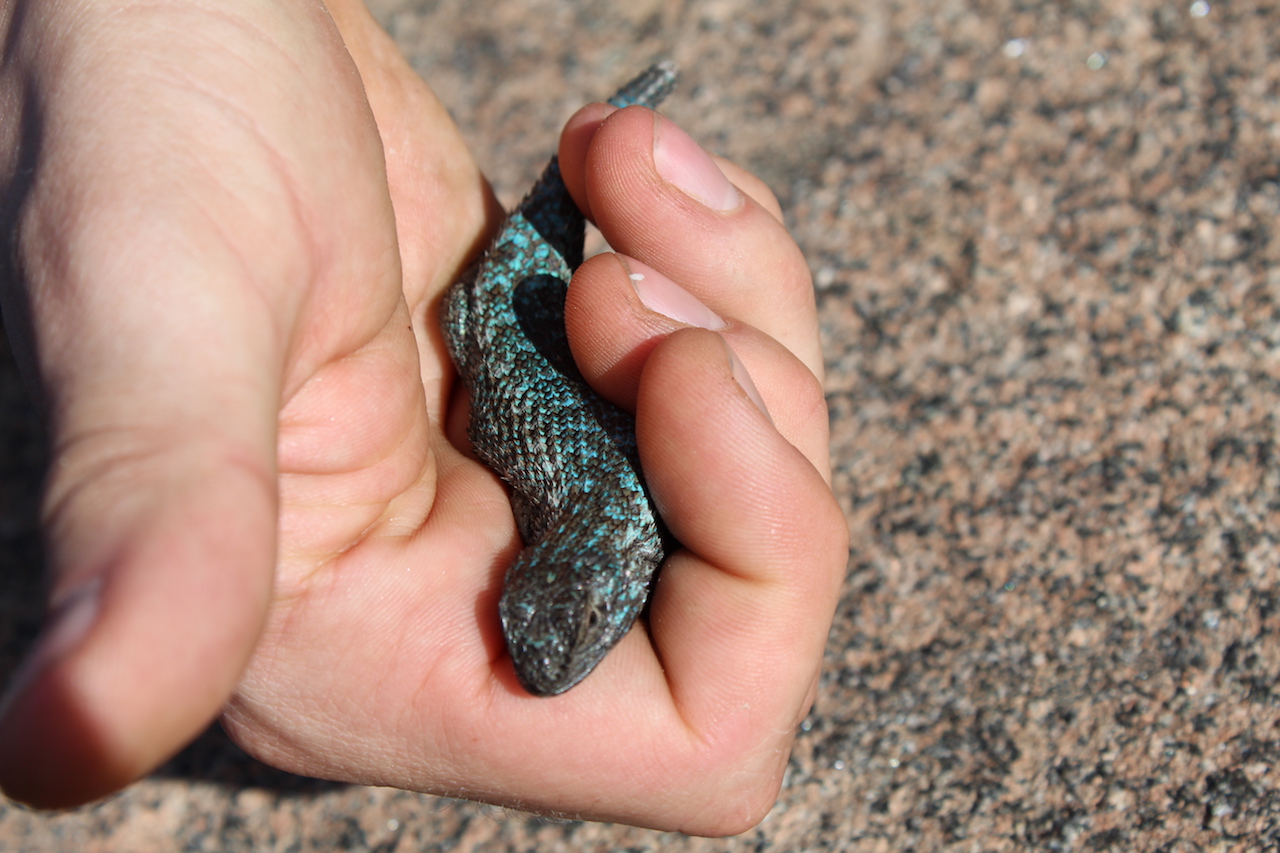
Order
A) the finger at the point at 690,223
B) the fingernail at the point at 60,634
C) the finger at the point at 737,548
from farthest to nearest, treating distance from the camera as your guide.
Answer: the finger at the point at 690,223 < the finger at the point at 737,548 < the fingernail at the point at 60,634

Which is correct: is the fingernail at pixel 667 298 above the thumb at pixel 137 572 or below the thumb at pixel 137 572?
below

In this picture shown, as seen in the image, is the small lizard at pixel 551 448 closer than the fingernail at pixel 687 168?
Yes

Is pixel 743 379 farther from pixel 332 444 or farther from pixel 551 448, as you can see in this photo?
pixel 332 444

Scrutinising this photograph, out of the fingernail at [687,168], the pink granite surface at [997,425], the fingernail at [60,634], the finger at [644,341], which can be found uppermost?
the fingernail at [60,634]

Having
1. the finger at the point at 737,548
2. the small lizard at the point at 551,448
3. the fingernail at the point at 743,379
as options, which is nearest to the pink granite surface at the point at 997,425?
the finger at the point at 737,548

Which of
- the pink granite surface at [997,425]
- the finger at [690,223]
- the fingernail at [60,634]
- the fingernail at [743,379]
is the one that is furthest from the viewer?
the finger at [690,223]

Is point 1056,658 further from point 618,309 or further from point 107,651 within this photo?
point 107,651

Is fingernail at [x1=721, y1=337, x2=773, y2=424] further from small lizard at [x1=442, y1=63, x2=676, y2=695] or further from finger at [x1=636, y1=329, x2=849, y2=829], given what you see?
small lizard at [x1=442, y1=63, x2=676, y2=695]

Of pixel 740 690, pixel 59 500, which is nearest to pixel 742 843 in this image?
pixel 740 690

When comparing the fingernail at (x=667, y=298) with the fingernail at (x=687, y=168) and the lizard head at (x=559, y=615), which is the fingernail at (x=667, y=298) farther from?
the lizard head at (x=559, y=615)
